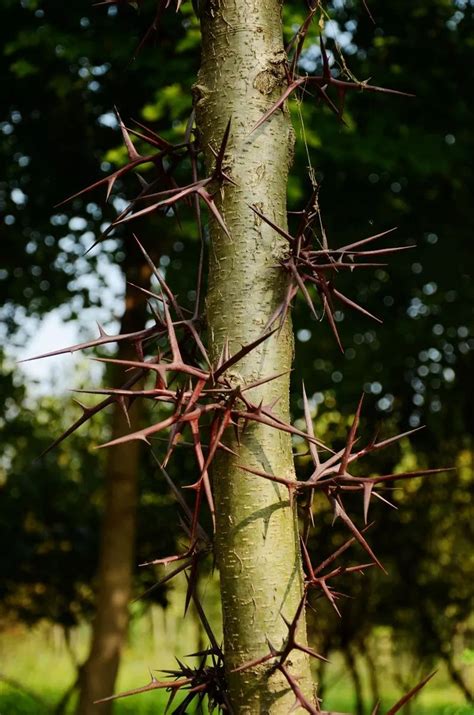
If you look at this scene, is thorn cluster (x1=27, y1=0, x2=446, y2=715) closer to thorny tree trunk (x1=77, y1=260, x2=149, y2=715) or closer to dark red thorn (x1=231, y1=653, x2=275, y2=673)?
dark red thorn (x1=231, y1=653, x2=275, y2=673)

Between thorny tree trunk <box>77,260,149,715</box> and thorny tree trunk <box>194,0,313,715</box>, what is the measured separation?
21.8 feet

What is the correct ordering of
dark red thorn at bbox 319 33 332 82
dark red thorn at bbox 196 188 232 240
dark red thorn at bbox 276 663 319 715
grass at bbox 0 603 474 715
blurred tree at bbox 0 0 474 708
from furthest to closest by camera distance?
grass at bbox 0 603 474 715, blurred tree at bbox 0 0 474 708, dark red thorn at bbox 319 33 332 82, dark red thorn at bbox 196 188 232 240, dark red thorn at bbox 276 663 319 715

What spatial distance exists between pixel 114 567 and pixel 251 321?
7222 mm

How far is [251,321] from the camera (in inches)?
60.2

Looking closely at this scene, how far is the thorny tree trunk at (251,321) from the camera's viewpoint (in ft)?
4.75

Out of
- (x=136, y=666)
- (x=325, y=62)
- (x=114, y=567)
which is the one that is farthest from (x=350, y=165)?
(x=136, y=666)

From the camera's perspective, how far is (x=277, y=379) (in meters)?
1.53

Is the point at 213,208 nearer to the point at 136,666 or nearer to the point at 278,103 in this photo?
the point at 278,103

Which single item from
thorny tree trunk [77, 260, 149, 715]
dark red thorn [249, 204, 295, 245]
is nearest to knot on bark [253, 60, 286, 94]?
dark red thorn [249, 204, 295, 245]

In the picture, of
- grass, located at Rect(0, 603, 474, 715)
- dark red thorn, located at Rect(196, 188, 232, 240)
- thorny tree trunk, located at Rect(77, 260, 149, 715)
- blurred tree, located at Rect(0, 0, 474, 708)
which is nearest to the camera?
dark red thorn, located at Rect(196, 188, 232, 240)

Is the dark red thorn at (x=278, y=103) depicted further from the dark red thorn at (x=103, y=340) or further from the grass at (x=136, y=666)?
the grass at (x=136, y=666)

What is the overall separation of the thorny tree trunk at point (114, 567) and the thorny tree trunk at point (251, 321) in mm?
6643

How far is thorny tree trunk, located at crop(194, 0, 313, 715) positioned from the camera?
4.75ft

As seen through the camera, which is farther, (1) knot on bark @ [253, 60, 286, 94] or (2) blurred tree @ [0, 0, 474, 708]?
(2) blurred tree @ [0, 0, 474, 708]
